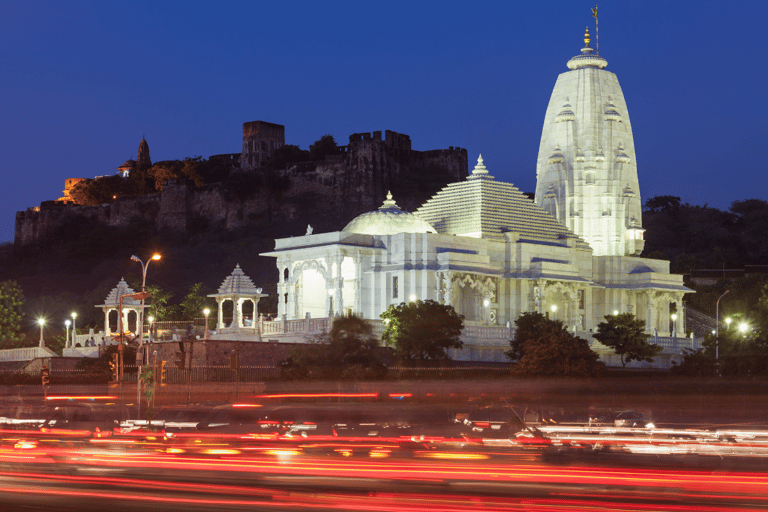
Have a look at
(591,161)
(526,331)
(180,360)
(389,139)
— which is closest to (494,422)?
(180,360)

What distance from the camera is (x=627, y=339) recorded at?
62.2 meters

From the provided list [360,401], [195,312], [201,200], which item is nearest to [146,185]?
[201,200]

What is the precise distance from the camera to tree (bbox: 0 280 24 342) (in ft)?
242

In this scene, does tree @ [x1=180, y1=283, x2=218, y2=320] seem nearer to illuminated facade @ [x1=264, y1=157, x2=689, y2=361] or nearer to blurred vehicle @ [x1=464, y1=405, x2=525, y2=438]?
illuminated facade @ [x1=264, y1=157, x2=689, y2=361]

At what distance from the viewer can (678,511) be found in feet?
59.7

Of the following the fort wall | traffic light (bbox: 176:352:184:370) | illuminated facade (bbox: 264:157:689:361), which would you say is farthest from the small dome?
the fort wall

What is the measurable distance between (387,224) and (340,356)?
18.2m

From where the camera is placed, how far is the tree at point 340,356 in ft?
163

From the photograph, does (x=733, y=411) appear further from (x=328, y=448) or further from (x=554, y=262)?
(x=554, y=262)

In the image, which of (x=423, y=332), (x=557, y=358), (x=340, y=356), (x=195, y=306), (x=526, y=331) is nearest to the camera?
(x=557, y=358)

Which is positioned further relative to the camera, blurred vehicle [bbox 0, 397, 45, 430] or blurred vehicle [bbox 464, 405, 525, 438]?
blurred vehicle [bbox 0, 397, 45, 430]

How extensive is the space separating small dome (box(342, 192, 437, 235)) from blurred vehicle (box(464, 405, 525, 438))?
40.9m

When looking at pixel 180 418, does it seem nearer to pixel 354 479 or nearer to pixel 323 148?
pixel 354 479

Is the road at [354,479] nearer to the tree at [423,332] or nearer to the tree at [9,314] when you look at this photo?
the tree at [423,332]
